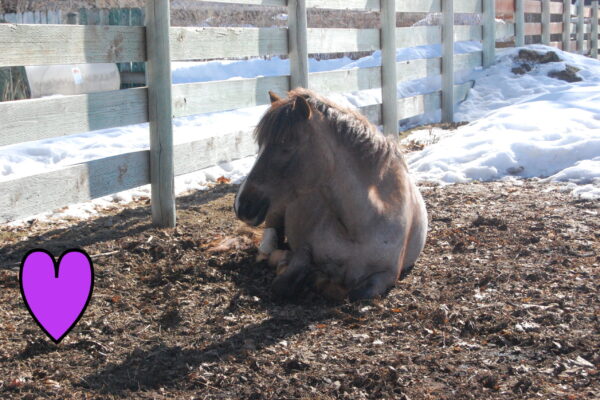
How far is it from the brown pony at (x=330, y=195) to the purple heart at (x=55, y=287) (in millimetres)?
1041

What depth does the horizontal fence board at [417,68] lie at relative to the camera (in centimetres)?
1048

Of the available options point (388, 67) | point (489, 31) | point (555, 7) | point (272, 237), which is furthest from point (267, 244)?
point (555, 7)

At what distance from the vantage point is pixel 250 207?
3.98 metres

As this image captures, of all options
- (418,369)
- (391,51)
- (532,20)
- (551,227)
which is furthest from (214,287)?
(532,20)

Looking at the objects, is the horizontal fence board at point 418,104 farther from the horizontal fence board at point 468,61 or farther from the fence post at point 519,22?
the fence post at point 519,22

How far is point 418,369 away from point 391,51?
7.01m

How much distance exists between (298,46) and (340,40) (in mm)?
1362

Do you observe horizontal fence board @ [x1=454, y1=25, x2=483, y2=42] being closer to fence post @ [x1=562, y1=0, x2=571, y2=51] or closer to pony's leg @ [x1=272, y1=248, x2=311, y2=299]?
fence post @ [x1=562, y1=0, x2=571, y2=51]

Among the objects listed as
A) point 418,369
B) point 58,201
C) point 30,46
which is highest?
point 30,46

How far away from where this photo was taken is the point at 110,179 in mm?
5352

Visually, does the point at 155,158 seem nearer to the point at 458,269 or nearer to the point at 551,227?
the point at 458,269

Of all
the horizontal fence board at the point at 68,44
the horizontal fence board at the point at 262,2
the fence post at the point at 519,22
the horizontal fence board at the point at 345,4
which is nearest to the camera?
the horizontal fence board at the point at 68,44

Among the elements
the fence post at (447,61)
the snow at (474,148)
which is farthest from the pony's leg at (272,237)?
the fence post at (447,61)

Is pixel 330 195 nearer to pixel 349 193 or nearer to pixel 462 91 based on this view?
pixel 349 193
